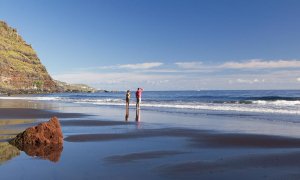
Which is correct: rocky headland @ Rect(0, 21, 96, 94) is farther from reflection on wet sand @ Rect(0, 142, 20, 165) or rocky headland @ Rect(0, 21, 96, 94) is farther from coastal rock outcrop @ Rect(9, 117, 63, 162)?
reflection on wet sand @ Rect(0, 142, 20, 165)

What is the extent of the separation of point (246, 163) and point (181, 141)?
15.2 feet

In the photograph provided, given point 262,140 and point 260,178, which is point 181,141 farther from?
point 260,178

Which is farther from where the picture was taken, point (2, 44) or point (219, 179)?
point (2, 44)

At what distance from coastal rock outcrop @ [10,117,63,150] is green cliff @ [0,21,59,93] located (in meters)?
122

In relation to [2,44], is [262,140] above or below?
below

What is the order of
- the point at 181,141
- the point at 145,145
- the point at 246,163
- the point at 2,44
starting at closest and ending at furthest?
the point at 246,163, the point at 145,145, the point at 181,141, the point at 2,44

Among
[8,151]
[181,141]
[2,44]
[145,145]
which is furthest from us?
[2,44]

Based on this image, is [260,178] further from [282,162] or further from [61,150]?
[61,150]

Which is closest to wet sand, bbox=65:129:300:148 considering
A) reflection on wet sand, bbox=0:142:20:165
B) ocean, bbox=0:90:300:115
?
reflection on wet sand, bbox=0:142:20:165

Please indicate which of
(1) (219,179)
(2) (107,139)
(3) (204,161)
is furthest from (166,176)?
(2) (107,139)

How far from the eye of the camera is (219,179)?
8.06 meters

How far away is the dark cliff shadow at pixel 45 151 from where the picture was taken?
10.4m

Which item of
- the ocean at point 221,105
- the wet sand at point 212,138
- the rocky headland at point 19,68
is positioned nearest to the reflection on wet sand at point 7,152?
the wet sand at point 212,138

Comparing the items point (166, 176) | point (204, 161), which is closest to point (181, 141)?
point (204, 161)
